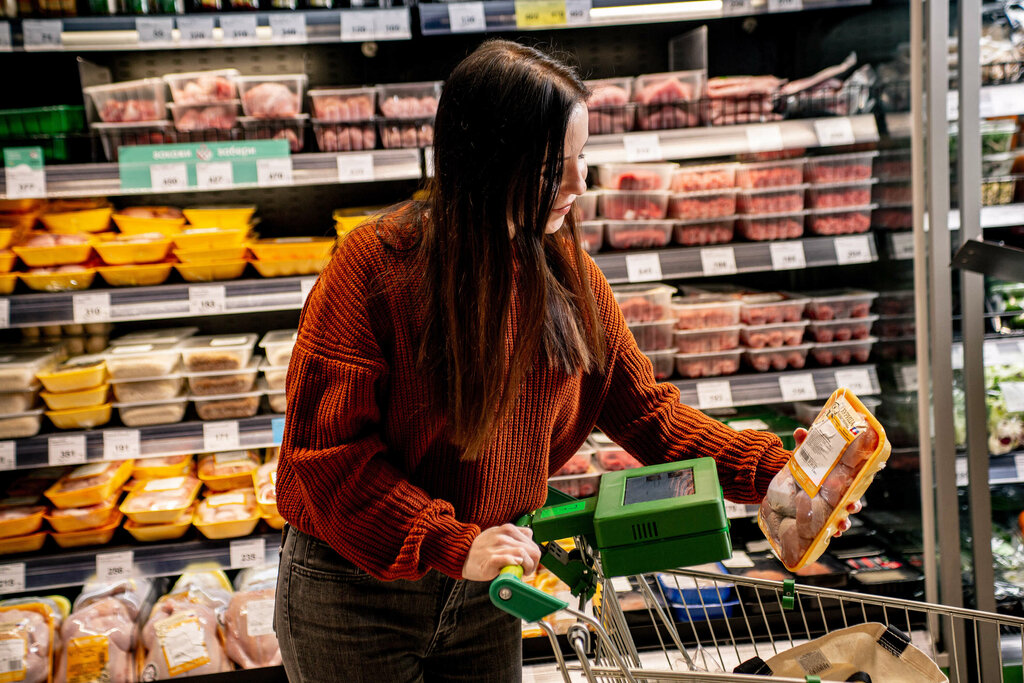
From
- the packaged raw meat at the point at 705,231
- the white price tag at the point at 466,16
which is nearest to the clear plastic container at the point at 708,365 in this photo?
the packaged raw meat at the point at 705,231

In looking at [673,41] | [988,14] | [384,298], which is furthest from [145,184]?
[988,14]

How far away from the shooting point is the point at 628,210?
2506 millimetres

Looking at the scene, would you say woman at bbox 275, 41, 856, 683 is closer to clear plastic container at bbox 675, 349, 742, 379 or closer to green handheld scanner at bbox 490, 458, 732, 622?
green handheld scanner at bbox 490, 458, 732, 622

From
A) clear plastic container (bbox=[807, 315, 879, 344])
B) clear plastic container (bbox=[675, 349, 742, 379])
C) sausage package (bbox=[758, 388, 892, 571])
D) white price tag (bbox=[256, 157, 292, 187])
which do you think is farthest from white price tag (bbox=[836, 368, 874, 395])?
white price tag (bbox=[256, 157, 292, 187])

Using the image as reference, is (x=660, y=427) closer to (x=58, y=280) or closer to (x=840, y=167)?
(x=840, y=167)

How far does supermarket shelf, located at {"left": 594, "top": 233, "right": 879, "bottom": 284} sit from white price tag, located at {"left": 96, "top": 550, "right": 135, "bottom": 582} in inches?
68.2

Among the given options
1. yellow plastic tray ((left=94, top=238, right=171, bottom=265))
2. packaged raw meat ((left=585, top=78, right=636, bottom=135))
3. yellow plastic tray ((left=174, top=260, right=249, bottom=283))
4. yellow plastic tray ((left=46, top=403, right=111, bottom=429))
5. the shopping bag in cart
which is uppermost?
packaged raw meat ((left=585, top=78, right=636, bottom=135))

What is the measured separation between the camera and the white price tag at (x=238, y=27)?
7.29ft

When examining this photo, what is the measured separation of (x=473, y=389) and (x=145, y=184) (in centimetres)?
157

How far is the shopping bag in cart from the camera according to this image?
119 cm

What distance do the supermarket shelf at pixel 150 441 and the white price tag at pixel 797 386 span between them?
5.14 ft

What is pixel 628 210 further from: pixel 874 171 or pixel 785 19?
pixel 785 19

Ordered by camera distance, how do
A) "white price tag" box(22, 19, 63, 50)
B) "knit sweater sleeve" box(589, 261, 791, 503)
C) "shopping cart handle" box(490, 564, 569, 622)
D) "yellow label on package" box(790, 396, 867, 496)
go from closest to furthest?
"shopping cart handle" box(490, 564, 569, 622), "yellow label on package" box(790, 396, 867, 496), "knit sweater sleeve" box(589, 261, 791, 503), "white price tag" box(22, 19, 63, 50)

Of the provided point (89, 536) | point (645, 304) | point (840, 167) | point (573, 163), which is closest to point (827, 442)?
point (573, 163)
